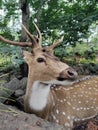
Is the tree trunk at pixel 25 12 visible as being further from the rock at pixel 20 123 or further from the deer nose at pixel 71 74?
the rock at pixel 20 123

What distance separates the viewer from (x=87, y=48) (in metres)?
7.82

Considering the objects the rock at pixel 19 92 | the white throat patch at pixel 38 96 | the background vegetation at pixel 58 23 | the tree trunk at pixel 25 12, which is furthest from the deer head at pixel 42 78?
the tree trunk at pixel 25 12

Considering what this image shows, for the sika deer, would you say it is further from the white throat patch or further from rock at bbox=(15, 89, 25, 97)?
rock at bbox=(15, 89, 25, 97)

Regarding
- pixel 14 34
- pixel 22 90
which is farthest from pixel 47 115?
pixel 14 34

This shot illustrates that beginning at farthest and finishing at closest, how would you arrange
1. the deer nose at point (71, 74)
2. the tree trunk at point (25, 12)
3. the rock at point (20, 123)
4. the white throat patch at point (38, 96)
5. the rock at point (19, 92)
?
the tree trunk at point (25, 12)
the rock at point (19, 92)
the white throat patch at point (38, 96)
the deer nose at point (71, 74)
the rock at point (20, 123)

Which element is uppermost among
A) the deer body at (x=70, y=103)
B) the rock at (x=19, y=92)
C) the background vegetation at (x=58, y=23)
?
the background vegetation at (x=58, y=23)

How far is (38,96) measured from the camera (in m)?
4.93

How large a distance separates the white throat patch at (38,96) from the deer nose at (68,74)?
1.08ft

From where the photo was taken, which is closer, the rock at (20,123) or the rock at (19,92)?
the rock at (20,123)

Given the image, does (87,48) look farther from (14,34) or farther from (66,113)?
(66,113)

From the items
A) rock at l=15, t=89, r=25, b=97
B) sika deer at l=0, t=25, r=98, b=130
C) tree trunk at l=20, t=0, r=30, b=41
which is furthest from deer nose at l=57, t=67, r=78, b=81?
tree trunk at l=20, t=0, r=30, b=41

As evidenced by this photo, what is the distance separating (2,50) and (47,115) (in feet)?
6.00

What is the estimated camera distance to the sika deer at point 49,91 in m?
Result: 4.80

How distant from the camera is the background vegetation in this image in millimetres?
7715
